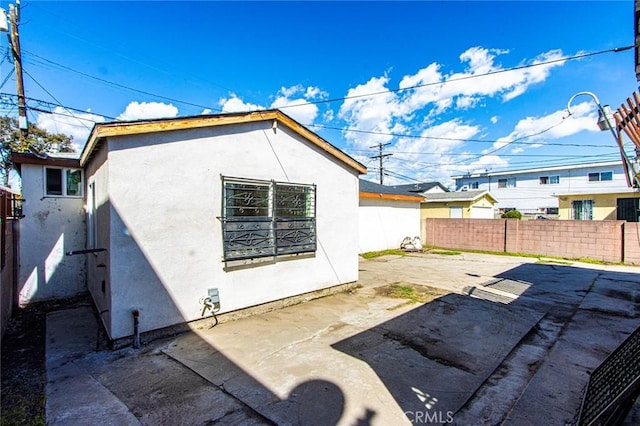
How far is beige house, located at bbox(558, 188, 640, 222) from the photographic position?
50.6 feet

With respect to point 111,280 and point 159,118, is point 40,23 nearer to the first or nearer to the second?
point 159,118

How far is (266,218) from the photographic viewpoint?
5.15 meters

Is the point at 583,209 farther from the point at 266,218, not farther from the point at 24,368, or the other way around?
the point at 24,368

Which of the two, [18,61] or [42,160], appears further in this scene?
[18,61]

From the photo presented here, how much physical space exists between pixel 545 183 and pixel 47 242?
3267 cm

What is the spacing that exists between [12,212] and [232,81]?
8725 mm

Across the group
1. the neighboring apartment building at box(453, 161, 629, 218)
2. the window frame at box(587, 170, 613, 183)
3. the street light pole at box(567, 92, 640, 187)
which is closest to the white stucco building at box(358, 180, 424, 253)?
the street light pole at box(567, 92, 640, 187)

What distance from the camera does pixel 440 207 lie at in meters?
19.6

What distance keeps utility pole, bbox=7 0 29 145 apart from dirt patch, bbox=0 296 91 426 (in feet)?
18.7

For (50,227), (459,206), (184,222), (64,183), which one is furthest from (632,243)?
(50,227)

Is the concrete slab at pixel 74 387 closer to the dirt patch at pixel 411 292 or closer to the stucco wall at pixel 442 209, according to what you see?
the dirt patch at pixel 411 292

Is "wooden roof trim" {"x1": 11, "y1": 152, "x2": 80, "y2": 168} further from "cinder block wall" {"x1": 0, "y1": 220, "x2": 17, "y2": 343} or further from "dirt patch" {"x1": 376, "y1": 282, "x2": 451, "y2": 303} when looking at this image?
"dirt patch" {"x1": 376, "y1": 282, "x2": 451, "y2": 303}

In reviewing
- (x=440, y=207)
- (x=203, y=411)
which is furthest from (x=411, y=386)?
(x=440, y=207)

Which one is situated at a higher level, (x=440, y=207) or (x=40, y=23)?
(x=40, y=23)
